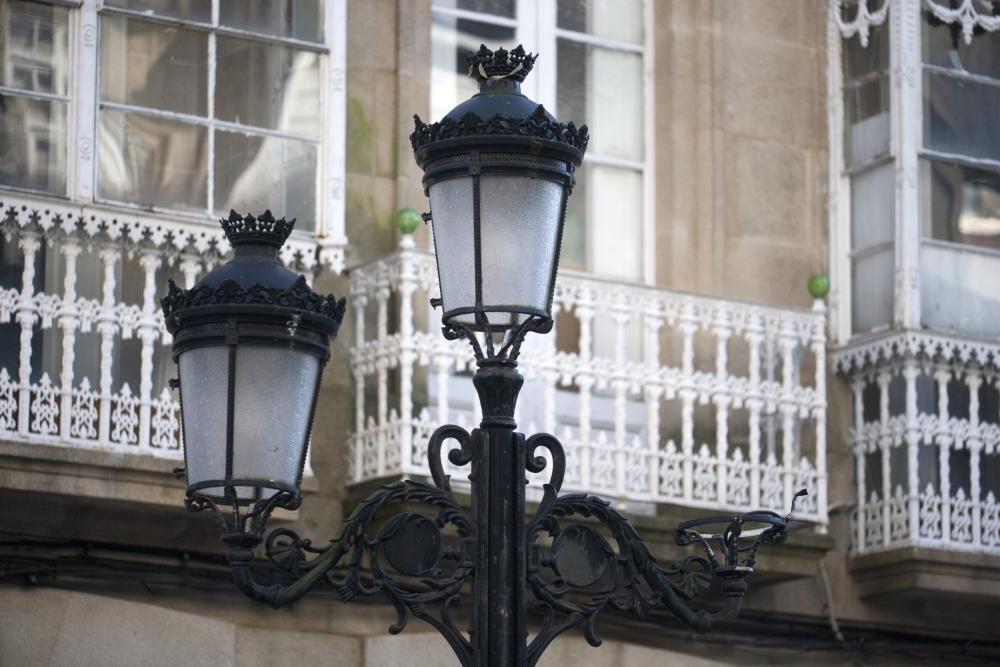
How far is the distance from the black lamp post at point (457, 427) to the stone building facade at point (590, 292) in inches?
118

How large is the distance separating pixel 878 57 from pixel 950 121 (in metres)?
0.48

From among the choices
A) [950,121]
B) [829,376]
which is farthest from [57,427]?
[950,121]

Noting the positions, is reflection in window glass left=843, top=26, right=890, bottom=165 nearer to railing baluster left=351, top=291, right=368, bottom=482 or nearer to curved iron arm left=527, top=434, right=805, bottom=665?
railing baluster left=351, top=291, right=368, bottom=482

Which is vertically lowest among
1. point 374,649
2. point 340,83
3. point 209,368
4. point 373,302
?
point 374,649

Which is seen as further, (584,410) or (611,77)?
(611,77)

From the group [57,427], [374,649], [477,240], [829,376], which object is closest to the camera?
[477,240]

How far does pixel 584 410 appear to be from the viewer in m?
10.4

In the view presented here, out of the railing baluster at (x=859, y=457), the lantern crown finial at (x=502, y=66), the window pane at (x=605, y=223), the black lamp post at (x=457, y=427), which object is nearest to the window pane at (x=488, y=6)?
the window pane at (x=605, y=223)

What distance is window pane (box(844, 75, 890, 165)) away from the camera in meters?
11.7

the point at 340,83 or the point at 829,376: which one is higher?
the point at 340,83

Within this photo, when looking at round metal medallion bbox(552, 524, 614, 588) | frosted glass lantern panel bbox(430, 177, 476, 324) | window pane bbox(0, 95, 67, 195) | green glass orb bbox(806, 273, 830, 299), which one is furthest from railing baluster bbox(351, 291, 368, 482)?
frosted glass lantern panel bbox(430, 177, 476, 324)

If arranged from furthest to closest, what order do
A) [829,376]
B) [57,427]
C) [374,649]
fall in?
[829,376] < [374,649] < [57,427]

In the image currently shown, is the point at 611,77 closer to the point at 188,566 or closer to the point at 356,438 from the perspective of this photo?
the point at 356,438

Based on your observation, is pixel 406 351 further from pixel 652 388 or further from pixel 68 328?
pixel 68 328
